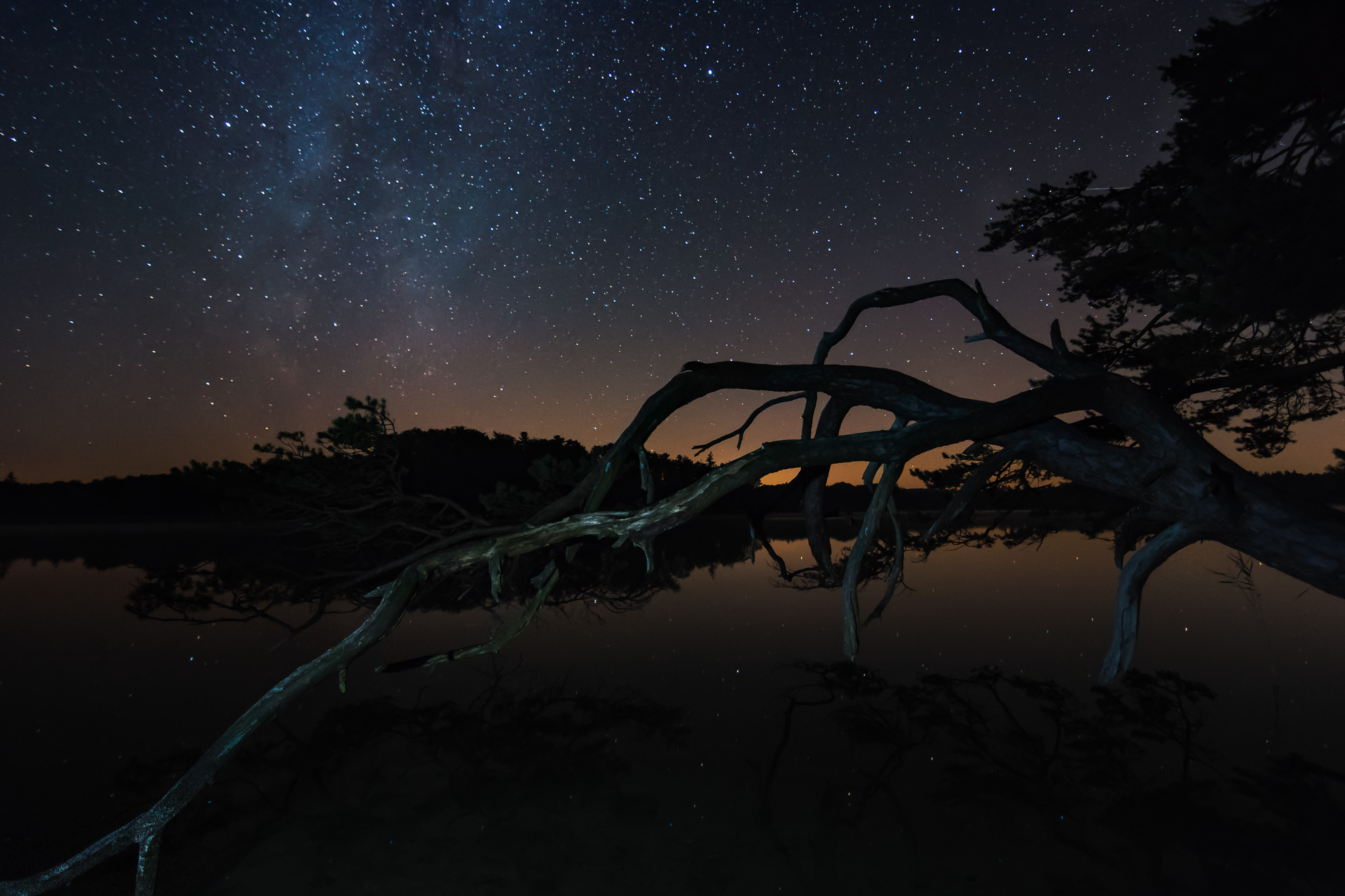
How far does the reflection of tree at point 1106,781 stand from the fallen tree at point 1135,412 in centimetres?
330

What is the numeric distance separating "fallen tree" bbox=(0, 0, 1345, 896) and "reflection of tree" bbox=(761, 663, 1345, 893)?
130 inches

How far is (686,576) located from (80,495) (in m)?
104

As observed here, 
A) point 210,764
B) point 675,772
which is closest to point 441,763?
point 675,772

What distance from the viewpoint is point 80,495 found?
274 ft

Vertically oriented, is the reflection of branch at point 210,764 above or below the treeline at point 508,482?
below

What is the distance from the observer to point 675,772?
24.7ft

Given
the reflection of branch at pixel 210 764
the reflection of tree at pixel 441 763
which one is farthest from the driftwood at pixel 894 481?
the reflection of tree at pixel 441 763

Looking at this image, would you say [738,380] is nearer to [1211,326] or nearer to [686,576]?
[1211,326]

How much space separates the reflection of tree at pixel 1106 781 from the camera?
5551 mm

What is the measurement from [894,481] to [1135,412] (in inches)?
77.4

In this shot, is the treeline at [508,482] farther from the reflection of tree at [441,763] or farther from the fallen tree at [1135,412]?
the reflection of tree at [441,763]

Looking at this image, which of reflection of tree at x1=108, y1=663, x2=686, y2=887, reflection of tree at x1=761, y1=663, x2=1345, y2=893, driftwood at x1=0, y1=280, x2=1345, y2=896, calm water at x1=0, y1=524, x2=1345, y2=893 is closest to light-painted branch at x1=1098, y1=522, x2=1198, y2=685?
driftwood at x1=0, y1=280, x2=1345, y2=896

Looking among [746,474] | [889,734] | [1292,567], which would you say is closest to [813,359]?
[746,474]

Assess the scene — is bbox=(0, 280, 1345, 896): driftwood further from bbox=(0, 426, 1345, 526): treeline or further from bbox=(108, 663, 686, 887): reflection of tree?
bbox=(108, 663, 686, 887): reflection of tree
